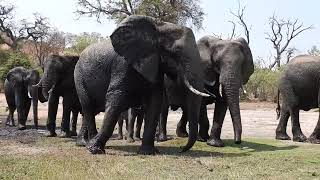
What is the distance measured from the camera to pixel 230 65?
532 inches

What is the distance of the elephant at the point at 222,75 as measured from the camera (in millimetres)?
13336

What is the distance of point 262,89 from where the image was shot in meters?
59.2

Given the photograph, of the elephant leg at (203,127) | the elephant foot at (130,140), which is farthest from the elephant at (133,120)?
the elephant leg at (203,127)

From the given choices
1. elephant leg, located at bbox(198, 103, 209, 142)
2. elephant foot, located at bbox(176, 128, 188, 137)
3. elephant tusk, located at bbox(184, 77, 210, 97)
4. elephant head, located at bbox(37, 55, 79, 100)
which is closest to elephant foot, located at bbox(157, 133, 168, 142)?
elephant leg, located at bbox(198, 103, 209, 142)

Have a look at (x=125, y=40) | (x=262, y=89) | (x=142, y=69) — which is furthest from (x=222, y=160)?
(x=262, y=89)

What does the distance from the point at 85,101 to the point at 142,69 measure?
243 cm

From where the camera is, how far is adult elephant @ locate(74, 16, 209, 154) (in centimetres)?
1137

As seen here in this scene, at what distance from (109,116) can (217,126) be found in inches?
128

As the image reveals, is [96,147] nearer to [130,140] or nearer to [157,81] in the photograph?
[157,81]

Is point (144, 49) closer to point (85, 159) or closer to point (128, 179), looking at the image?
point (85, 159)

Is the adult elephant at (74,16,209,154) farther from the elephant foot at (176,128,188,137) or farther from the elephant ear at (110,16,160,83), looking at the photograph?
the elephant foot at (176,128,188,137)

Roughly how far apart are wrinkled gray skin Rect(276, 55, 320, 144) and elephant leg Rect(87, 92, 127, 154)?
5.95 metres

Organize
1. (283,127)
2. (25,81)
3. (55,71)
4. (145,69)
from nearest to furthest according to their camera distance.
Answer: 1. (145,69)
2. (283,127)
3. (55,71)
4. (25,81)

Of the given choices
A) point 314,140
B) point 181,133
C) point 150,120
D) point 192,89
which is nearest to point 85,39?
point 181,133
